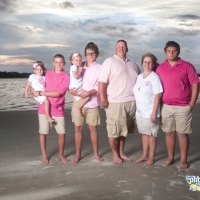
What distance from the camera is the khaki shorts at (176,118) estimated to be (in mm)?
4926

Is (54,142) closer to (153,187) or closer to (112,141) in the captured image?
(112,141)

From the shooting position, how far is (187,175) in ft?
15.5

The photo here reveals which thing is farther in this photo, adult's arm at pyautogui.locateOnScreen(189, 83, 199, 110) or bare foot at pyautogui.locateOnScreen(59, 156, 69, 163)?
bare foot at pyautogui.locateOnScreen(59, 156, 69, 163)

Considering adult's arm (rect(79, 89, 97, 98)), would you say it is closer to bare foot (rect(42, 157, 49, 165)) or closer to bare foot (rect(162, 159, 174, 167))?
bare foot (rect(42, 157, 49, 165))

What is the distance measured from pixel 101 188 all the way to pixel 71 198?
0.44m

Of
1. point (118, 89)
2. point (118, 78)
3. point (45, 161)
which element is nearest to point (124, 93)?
point (118, 89)

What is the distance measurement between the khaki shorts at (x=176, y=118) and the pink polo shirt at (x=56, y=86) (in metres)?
1.49

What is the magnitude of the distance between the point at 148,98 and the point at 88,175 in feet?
4.46

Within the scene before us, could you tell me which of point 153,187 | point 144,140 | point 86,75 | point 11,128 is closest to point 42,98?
point 86,75

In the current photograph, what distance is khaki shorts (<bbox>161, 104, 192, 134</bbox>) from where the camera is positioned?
16.2 feet

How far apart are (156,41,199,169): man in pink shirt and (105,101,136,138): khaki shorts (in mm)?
487

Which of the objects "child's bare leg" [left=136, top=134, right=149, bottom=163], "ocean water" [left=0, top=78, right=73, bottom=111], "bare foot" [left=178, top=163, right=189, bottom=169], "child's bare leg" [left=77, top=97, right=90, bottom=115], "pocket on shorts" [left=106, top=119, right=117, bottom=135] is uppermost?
"child's bare leg" [left=77, top=97, right=90, bottom=115]

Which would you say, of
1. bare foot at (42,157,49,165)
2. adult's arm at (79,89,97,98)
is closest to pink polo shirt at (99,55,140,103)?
adult's arm at (79,89,97,98)

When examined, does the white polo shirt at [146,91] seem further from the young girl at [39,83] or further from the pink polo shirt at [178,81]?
the young girl at [39,83]
